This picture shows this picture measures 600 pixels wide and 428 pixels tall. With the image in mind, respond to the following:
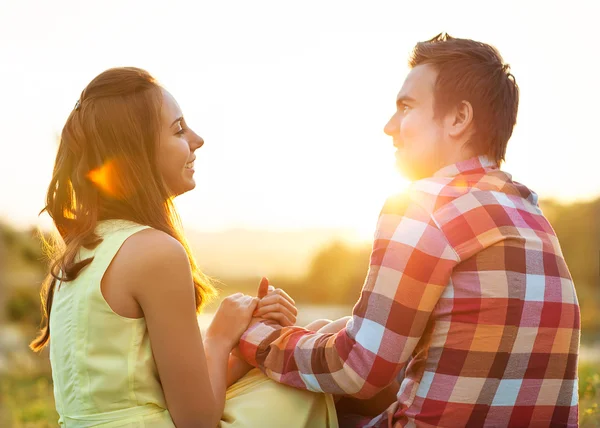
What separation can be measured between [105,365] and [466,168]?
4.11 feet

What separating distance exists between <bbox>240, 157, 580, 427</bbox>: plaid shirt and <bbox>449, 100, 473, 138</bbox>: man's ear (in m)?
0.22

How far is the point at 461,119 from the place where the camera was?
220cm

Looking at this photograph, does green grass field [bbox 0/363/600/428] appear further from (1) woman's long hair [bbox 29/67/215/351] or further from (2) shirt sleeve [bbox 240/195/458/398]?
(1) woman's long hair [bbox 29/67/215/351]

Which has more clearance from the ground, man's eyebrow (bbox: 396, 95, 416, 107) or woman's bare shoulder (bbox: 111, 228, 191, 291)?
man's eyebrow (bbox: 396, 95, 416, 107)

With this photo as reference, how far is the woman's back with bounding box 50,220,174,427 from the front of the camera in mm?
2053

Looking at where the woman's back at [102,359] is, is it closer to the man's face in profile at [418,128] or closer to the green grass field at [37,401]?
the man's face in profile at [418,128]

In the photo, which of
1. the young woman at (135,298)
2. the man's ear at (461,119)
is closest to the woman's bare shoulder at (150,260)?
the young woman at (135,298)

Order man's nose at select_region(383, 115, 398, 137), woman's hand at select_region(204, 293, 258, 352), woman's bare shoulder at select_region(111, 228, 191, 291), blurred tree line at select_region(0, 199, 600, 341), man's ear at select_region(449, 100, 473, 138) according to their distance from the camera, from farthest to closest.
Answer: blurred tree line at select_region(0, 199, 600, 341) → woman's hand at select_region(204, 293, 258, 352) → man's nose at select_region(383, 115, 398, 137) → man's ear at select_region(449, 100, 473, 138) → woman's bare shoulder at select_region(111, 228, 191, 291)

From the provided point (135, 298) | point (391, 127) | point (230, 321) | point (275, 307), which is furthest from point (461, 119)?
point (135, 298)

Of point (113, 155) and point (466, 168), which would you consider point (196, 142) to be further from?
point (466, 168)

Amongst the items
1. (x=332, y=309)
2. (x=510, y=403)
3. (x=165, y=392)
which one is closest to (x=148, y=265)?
(x=165, y=392)

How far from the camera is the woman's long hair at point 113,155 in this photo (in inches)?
89.3

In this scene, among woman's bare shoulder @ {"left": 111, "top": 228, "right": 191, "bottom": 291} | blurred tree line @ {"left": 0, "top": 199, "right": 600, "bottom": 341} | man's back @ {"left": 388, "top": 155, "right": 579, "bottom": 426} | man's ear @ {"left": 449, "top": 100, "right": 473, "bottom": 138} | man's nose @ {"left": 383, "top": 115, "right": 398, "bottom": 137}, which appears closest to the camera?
man's back @ {"left": 388, "top": 155, "right": 579, "bottom": 426}

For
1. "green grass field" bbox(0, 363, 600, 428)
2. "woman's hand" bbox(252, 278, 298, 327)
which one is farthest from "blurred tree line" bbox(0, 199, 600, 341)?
"woman's hand" bbox(252, 278, 298, 327)
